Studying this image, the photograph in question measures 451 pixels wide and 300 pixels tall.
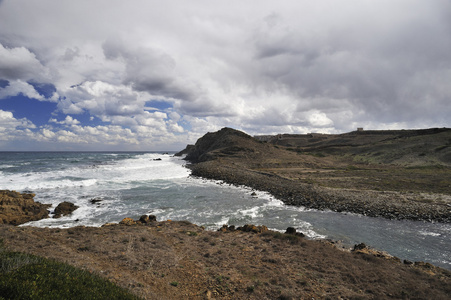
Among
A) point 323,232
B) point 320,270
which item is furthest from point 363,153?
point 320,270

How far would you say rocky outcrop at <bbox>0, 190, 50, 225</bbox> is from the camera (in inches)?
585

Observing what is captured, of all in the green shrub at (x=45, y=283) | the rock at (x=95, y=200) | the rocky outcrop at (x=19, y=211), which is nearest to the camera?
the green shrub at (x=45, y=283)

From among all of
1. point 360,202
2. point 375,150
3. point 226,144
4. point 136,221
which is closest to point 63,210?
point 136,221

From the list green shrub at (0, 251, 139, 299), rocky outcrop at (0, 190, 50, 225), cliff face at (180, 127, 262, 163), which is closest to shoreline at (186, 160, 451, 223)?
green shrub at (0, 251, 139, 299)

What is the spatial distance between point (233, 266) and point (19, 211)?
1769cm

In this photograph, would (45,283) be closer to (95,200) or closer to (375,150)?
(95,200)

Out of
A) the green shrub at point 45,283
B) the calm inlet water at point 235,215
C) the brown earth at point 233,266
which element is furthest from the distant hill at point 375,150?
the green shrub at point 45,283

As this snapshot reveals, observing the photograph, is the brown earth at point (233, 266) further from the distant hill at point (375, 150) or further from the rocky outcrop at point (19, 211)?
the distant hill at point (375, 150)

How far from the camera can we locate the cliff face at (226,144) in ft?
200

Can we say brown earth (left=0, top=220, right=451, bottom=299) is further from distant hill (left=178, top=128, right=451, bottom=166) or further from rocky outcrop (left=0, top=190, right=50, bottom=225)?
distant hill (left=178, top=128, right=451, bottom=166)

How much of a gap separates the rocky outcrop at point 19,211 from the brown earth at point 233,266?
591cm

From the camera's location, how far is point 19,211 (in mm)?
15906

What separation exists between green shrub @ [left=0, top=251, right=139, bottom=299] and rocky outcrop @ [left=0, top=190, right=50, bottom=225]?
12801 millimetres

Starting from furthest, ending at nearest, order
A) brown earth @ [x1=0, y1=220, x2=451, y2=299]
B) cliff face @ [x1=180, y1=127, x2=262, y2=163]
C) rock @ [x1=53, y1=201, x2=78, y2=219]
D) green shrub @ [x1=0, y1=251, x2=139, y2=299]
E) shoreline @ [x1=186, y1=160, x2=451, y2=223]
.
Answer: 1. cliff face @ [x1=180, y1=127, x2=262, y2=163]
2. rock @ [x1=53, y1=201, x2=78, y2=219]
3. shoreline @ [x1=186, y1=160, x2=451, y2=223]
4. brown earth @ [x1=0, y1=220, x2=451, y2=299]
5. green shrub @ [x1=0, y1=251, x2=139, y2=299]
